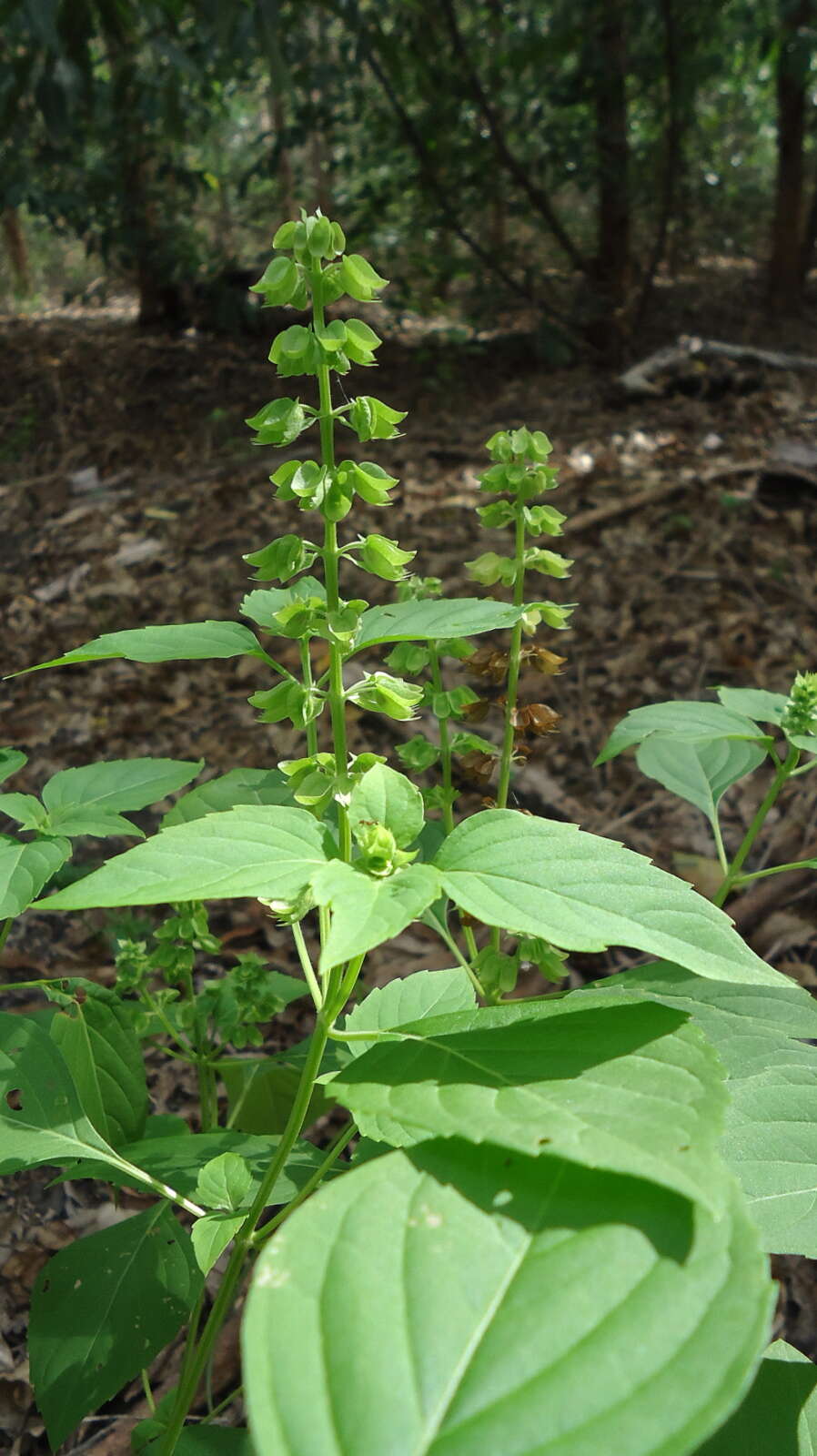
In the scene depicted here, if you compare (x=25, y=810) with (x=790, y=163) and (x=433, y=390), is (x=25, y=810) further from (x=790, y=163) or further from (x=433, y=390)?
(x=790, y=163)

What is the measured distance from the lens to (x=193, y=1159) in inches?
58.1

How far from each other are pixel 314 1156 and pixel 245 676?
3027 mm

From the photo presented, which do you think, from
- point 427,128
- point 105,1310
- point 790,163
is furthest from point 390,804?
point 790,163

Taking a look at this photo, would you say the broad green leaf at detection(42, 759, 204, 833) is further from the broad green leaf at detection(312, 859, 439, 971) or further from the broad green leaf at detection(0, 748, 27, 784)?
the broad green leaf at detection(312, 859, 439, 971)

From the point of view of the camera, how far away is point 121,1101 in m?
1.58

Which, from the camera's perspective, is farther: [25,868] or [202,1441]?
[25,868]

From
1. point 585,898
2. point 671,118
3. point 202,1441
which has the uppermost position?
point 671,118

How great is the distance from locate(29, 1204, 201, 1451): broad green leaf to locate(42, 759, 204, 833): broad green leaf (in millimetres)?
675

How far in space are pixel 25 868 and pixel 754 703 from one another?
4.40 ft

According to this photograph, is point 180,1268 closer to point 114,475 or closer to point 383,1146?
point 383,1146

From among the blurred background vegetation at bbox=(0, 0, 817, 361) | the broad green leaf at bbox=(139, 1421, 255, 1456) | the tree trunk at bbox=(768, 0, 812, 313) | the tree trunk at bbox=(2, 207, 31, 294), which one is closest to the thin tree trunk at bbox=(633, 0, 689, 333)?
the blurred background vegetation at bbox=(0, 0, 817, 361)

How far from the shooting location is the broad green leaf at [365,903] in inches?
33.5

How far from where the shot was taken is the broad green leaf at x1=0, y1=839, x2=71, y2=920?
1.45 m

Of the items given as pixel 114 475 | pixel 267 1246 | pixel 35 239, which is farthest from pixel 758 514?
pixel 35 239
